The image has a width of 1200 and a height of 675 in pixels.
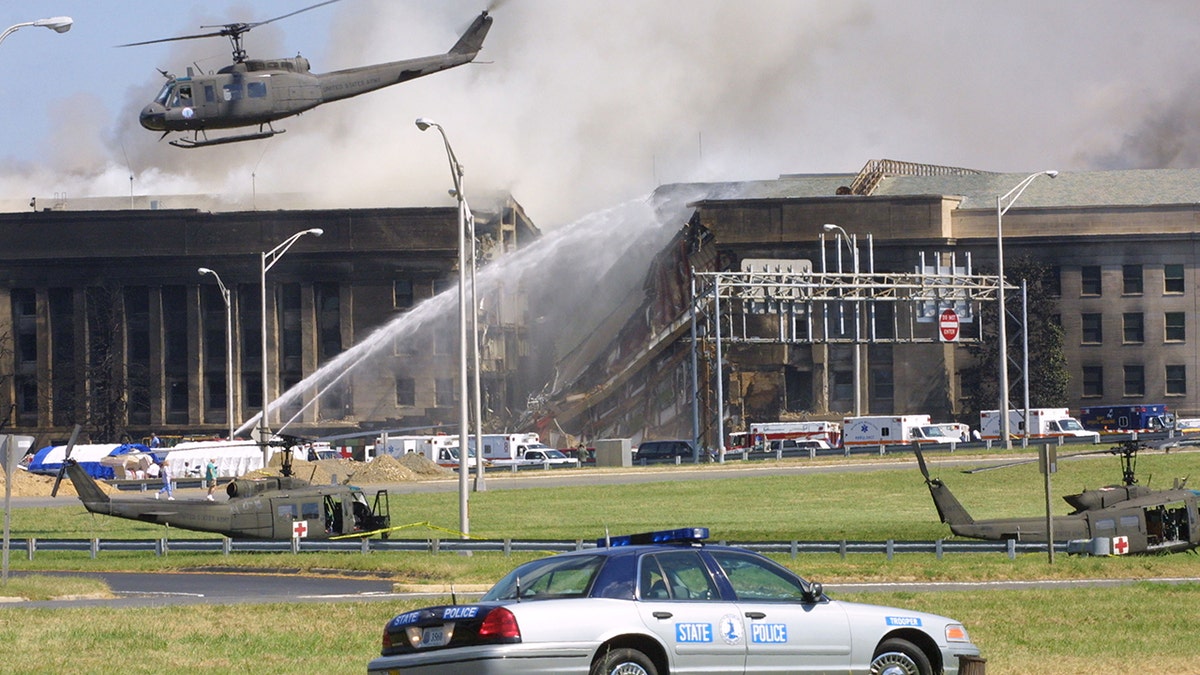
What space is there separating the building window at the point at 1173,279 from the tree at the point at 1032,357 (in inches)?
290

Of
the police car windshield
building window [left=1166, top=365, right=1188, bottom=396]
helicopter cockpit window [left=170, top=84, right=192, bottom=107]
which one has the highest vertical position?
helicopter cockpit window [left=170, top=84, right=192, bottom=107]

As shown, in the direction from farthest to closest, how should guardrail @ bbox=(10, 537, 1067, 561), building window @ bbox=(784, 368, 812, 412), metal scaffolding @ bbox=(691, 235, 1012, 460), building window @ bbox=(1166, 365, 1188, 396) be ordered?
building window @ bbox=(1166, 365, 1188, 396) < building window @ bbox=(784, 368, 812, 412) < metal scaffolding @ bbox=(691, 235, 1012, 460) < guardrail @ bbox=(10, 537, 1067, 561)

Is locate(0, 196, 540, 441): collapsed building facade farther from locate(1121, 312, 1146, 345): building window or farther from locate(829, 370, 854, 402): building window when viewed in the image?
locate(1121, 312, 1146, 345): building window

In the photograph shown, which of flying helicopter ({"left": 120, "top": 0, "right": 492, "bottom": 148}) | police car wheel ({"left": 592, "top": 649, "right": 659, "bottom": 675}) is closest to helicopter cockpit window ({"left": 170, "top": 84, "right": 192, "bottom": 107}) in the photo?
flying helicopter ({"left": 120, "top": 0, "right": 492, "bottom": 148})

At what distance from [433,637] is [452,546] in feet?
74.2

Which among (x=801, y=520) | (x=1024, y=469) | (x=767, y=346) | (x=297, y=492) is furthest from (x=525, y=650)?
(x=767, y=346)

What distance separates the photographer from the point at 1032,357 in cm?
10119

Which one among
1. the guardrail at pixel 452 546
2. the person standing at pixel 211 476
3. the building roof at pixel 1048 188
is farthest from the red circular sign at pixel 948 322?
the guardrail at pixel 452 546

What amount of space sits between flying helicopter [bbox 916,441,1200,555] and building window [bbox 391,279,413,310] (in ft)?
251

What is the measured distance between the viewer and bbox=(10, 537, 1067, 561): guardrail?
113 ft

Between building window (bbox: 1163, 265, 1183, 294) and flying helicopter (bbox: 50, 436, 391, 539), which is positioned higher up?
building window (bbox: 1163, 265, 1183, 294)

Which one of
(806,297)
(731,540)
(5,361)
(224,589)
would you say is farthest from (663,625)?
(5,361)

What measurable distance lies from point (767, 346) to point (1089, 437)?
29.2 meters

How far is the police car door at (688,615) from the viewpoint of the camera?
14.1 metres
